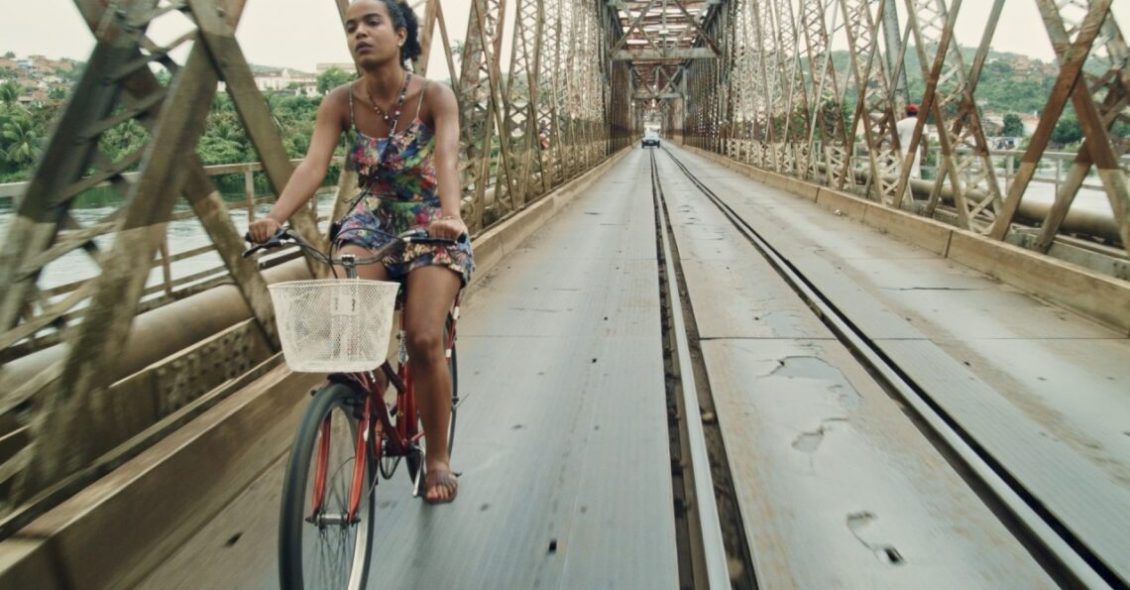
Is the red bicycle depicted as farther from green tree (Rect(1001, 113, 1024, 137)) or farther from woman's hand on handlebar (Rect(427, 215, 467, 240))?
green tree (Rect(1001, 113, 1024, 137))

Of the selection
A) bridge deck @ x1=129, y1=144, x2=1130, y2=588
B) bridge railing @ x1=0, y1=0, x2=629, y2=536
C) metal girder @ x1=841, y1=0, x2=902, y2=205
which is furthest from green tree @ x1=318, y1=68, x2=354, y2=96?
metal girder @ x1=841, y1=0, x2=902, y2=205

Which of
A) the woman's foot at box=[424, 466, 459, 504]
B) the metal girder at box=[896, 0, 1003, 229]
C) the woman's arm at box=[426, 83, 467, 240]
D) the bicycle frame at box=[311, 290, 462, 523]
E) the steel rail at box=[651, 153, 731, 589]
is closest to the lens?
the bicycle frame at box=[311, 290, 462, 523]

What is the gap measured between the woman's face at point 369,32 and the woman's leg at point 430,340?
2.31 feet

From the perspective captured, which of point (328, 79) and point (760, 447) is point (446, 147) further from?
point (328, 79)

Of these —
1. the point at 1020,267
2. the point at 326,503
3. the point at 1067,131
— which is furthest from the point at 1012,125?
the point at 326,503

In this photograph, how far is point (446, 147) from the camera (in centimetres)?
253

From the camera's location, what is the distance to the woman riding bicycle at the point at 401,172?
2.47 m

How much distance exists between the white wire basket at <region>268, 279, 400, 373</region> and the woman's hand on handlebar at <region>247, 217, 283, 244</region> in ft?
1.05

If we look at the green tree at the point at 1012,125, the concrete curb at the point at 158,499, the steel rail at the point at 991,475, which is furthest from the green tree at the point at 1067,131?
the concrete curb at the point at 158,499

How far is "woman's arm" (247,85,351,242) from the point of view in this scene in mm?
2448

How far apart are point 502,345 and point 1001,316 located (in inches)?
145

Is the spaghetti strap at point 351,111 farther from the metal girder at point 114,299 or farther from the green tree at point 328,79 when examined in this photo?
the green tree at point 328,79

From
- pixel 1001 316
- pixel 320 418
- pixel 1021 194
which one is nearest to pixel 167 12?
pixel 320 418

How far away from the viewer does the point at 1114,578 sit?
236cm
